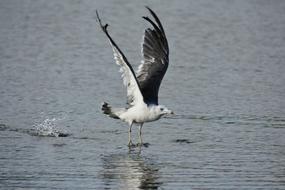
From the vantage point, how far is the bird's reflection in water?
33.0 feet

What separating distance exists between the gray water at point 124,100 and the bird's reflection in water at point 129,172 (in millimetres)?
25

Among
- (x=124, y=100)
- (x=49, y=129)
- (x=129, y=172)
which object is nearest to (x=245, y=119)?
(x=124, y=100)

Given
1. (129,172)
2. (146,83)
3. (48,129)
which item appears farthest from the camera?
(48,129)

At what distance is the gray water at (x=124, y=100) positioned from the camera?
10703 millimetres

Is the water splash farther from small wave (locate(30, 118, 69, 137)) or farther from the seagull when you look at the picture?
the seagull

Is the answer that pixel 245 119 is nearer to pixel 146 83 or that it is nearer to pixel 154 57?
pixel 154 57

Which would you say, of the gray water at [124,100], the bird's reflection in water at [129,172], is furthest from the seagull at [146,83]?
the bird's reflection in water at [129,172]

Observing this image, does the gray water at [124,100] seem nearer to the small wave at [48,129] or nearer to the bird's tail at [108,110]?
the small wave at [48,129]

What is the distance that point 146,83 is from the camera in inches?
519

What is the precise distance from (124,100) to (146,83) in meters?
2.39

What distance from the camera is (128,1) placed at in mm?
28750

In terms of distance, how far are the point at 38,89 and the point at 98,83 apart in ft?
4.47

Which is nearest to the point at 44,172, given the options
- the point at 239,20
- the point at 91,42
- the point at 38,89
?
the point at 38,89

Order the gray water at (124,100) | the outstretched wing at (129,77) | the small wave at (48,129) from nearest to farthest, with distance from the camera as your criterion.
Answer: the gray water at (124,100) < the outstretched wing at (129,77) < the small wave at (48,129)
